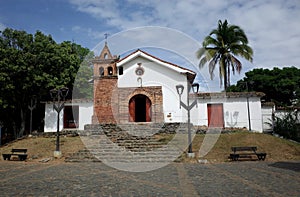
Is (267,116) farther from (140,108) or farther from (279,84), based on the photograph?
(279,84)

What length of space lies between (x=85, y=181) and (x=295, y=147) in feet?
35.8

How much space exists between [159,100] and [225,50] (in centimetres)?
961

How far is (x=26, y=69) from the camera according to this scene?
19203mm

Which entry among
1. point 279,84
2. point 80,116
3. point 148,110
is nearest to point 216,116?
point 148,110

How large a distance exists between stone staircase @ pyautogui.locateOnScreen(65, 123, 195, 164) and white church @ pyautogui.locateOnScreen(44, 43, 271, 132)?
222cm

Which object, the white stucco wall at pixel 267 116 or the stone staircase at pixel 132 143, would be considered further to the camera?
the white stucco wall at pixel 267 116

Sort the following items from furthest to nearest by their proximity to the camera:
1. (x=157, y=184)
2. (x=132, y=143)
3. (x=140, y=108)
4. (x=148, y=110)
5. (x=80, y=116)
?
(x=80, y=116) → (x=140, y=108) → (x=148, y=110) → (x=132, y=143) → (x=157, y=184)

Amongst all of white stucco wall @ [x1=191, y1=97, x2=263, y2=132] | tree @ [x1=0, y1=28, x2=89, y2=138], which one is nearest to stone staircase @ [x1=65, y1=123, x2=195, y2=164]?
white stucco wall @ [x1=191, y1=97, x2=263, y2=132]

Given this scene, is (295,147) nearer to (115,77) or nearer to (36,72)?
(115,77)

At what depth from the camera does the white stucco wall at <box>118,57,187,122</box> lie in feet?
64.2

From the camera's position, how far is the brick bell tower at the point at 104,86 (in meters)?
19.0

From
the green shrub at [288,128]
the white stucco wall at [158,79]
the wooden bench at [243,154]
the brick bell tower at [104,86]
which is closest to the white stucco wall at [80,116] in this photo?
the brick bell tower at [104,86]

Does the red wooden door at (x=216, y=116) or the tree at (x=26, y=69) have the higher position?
the tree at (x=26, y=69)

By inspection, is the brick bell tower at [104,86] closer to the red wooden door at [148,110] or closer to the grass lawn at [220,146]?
the red wooden door at [148,110]
